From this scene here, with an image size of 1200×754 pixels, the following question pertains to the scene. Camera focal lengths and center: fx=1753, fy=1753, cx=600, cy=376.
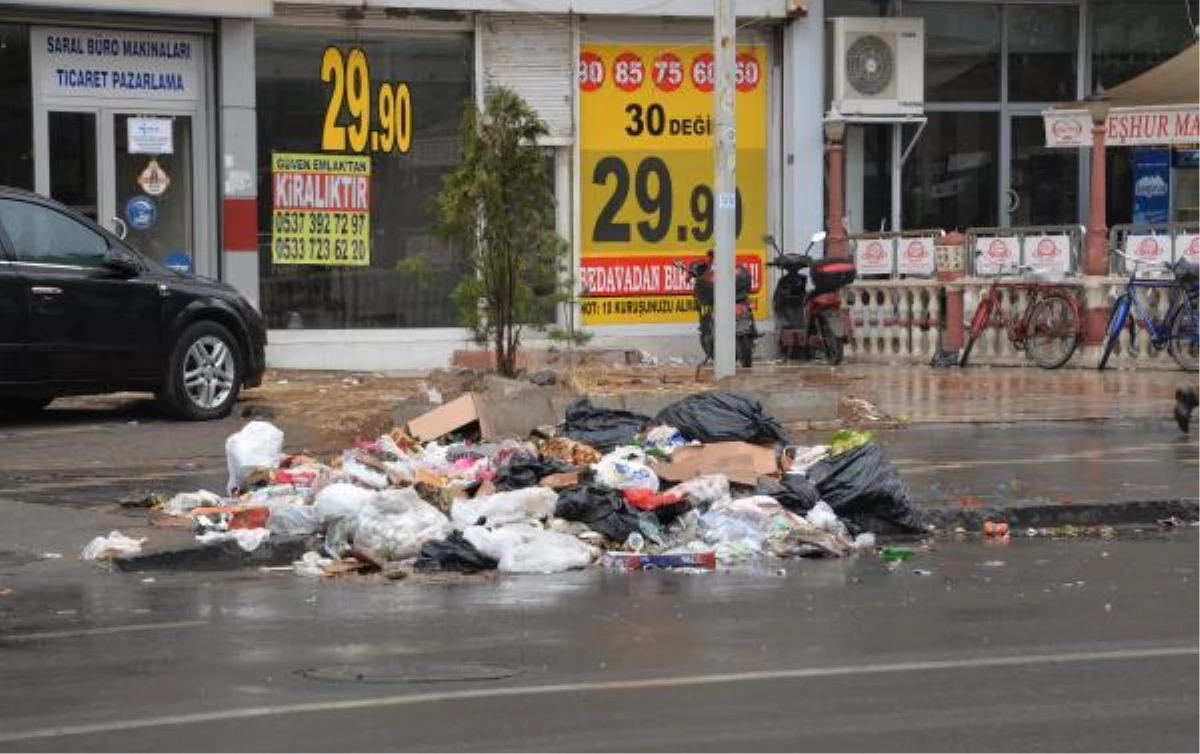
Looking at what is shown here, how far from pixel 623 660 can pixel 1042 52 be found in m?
18.7

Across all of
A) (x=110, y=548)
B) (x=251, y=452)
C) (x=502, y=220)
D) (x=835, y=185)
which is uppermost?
(x=835, y=185)

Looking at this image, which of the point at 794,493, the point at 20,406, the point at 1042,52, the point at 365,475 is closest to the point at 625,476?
the point at 794,493

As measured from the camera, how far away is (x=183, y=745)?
18.5 feet

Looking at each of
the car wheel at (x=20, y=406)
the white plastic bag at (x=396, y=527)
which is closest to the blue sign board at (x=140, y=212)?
the car wheel at (x=20, y=406)

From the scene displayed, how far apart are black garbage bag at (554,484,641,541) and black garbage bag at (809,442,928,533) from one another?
4.47ft

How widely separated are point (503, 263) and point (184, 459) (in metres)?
3.18

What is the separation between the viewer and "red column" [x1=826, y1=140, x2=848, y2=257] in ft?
72.1

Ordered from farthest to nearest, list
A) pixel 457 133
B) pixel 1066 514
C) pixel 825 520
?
1. pixel 457 133
2. pixel 1066 514
3. pixel 825 520

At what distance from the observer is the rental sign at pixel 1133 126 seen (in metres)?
20.6

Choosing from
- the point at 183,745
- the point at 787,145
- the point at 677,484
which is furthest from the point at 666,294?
the point at 183,745

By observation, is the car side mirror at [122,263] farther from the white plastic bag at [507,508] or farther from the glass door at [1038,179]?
the glass door at [1038,179]

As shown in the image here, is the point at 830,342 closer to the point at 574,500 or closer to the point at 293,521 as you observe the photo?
the point at 574,500

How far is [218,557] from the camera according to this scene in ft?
32.0

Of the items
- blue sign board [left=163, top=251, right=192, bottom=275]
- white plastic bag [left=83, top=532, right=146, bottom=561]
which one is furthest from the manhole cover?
blue sign board [left=163, top=251, right=192, bottom=275]
